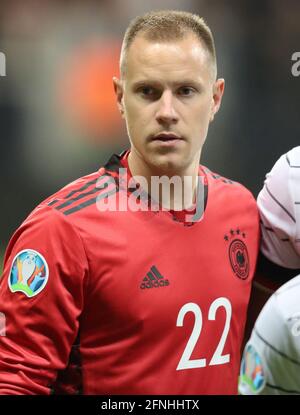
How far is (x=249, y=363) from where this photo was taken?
Result: 1310 millimetres

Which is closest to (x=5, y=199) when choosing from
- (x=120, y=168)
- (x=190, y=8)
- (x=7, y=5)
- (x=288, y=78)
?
(x=7, y=5)

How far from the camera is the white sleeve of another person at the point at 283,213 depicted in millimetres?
1662

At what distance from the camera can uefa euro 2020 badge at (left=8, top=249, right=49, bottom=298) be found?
1499mm

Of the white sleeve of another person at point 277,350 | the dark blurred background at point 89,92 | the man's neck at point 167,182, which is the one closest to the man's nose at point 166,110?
the man's neck at point 167,182

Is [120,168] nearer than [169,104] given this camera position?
No

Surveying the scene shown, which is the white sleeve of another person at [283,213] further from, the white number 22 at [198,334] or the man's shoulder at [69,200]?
the man's shoulder at [69,200]

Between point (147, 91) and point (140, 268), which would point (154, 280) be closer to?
point (140, 268)

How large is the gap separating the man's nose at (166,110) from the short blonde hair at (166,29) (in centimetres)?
13

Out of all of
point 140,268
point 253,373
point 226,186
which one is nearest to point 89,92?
point 226,186

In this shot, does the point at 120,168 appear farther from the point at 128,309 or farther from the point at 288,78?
the point at 288,78

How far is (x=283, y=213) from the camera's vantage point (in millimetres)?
1688

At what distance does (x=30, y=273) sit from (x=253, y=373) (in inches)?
19.0
